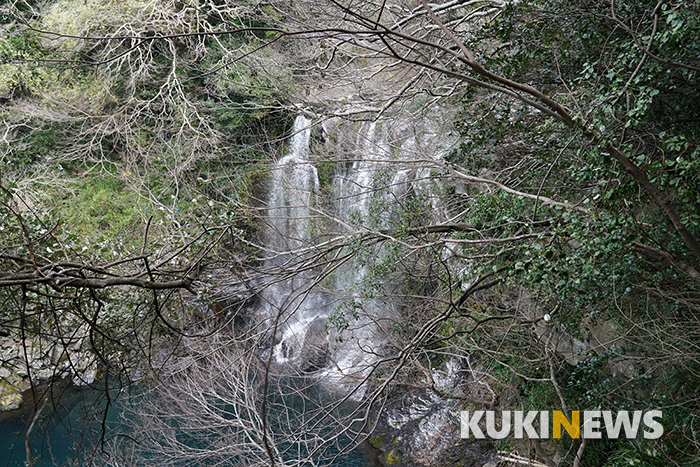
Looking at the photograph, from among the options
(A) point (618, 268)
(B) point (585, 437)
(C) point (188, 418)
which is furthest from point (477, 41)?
(C) point (188, 418)

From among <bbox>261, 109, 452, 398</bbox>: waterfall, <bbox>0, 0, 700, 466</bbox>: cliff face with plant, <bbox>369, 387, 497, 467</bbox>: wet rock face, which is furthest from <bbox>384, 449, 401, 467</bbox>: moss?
<bbox>261, 109, 452, 398</bbox>: waterfall

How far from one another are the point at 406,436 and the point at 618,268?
5414 millimetres

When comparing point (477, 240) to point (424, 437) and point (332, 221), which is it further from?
point (332, 221)

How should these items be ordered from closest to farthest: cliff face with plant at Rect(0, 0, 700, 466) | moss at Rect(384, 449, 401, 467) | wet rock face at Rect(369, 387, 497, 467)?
cliff face with plant at Rect(0, 0, 700, 466)
wet rock face at Rect(369, 387, 497, 467)
moss at Rect(384, 449, 401, 467)

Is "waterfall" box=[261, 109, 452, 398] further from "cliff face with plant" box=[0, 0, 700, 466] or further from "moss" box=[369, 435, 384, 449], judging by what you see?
"moss" box=[369, 435, 384, 449]

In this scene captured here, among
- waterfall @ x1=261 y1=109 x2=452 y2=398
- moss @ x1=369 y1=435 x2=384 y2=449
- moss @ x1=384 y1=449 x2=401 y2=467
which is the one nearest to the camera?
moss @ x1=384 y1=449 x2=401 y2=467

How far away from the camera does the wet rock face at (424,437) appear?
24.2ft

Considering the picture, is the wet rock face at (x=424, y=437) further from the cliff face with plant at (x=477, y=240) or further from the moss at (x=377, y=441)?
the cliff face with plant at (x=477, y=240)

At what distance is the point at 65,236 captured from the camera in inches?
188

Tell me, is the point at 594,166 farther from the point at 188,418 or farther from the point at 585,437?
the point at 188,418

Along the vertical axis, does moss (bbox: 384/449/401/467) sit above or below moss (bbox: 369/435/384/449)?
below

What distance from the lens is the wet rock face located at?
290 inches

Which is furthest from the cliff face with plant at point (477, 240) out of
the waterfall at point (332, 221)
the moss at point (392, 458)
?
the moss at point (392, 458)

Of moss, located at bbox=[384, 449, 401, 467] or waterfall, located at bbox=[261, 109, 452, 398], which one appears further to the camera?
waterfall, located at bbox=[261, 109, 452, 398]
